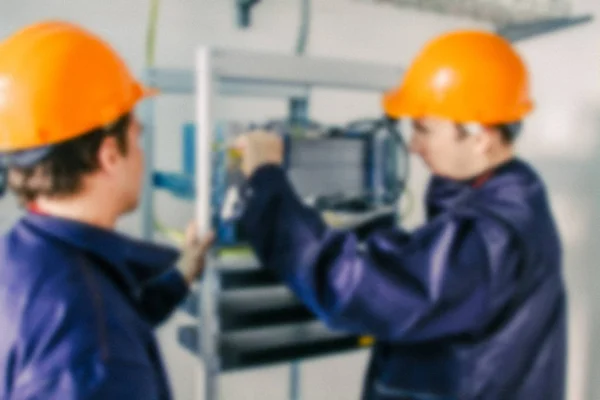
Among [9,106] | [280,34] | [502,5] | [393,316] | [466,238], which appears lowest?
[393,316]

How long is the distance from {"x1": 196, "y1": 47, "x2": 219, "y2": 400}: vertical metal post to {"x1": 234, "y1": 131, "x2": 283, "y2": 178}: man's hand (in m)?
0.06

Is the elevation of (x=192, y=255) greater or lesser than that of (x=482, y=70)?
lesser

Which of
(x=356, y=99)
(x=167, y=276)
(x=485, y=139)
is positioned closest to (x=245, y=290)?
(x=167, y=276)

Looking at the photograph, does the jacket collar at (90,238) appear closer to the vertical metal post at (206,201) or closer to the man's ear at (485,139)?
the vertical metal post at (206,201)

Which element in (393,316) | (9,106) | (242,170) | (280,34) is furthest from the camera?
(280,34)

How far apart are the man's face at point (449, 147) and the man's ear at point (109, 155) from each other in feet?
1.83

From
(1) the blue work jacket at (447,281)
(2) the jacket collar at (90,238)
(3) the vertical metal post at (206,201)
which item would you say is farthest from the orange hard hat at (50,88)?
(1) the blue work jacket at (447,281)

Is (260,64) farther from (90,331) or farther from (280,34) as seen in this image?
(280,34)

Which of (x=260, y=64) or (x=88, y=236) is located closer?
(x=88, y=236)

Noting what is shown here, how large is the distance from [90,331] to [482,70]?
0.76 metres

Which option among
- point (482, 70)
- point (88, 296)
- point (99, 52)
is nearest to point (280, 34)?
point (482, 70)

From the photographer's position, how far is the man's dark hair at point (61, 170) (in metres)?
0.77

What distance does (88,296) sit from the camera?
69cm

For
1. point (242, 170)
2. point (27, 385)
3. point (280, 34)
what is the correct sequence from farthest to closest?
1. point (280, 34)
2. point (242, 170)
3. point (27, 385)
